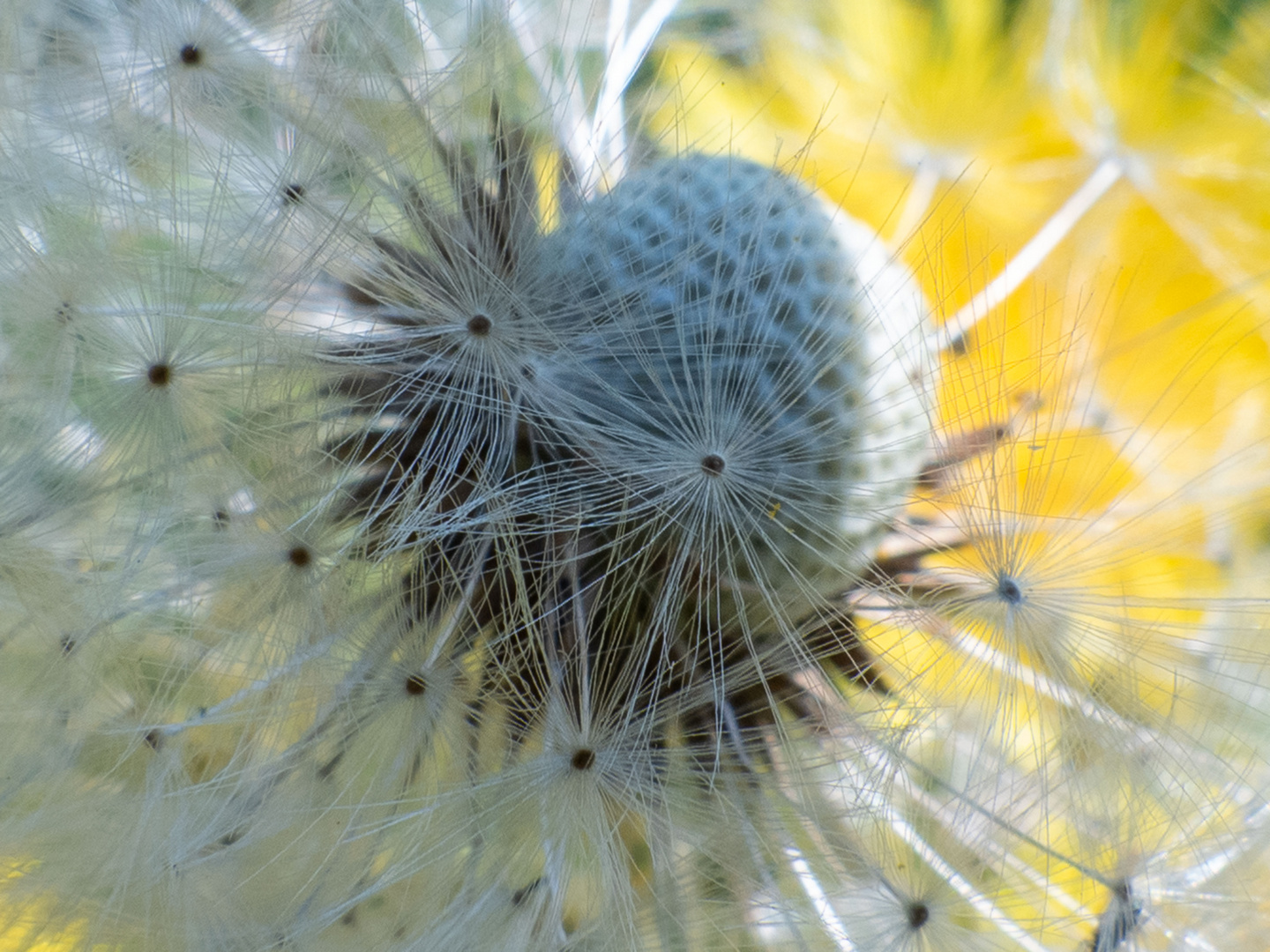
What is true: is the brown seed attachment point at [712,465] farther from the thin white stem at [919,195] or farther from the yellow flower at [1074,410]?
the thin white stem at [919,195]

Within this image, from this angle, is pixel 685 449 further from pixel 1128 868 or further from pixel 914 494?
pixel 1128 868

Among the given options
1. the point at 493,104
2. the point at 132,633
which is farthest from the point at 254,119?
the point at 132,633

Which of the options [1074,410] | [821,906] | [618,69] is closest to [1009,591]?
[1074,410]

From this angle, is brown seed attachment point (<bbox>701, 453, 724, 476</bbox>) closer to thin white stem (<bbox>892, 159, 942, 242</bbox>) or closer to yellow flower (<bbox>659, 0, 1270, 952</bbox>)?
yellow flower (<bbox>659, 0, 1270, 952</bbox>)

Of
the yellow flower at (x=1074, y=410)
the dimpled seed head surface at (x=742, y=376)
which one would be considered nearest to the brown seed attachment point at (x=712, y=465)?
the dimpled seed head surface at (x=742, y=376)

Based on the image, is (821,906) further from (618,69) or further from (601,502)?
(618,69)

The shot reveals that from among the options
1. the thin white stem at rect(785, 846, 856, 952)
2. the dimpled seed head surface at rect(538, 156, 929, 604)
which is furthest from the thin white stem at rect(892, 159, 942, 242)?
the thin white stem at rect(785, 846, 856, 952)
